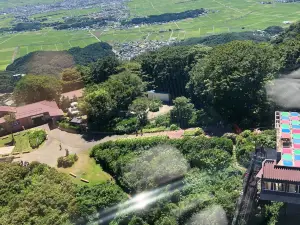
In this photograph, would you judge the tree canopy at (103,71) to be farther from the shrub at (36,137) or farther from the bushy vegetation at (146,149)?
the bushy vegetation at (146,149)

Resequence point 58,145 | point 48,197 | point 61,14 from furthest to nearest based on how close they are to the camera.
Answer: point 61,14, point 58,145, point 48,197

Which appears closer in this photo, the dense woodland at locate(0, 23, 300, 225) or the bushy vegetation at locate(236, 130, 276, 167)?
the dense woodland at locate(0, 23, 300, 225)

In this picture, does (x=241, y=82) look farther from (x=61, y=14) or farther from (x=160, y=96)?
(x=61, y=14)

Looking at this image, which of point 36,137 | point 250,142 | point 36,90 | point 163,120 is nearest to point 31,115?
point 36,137

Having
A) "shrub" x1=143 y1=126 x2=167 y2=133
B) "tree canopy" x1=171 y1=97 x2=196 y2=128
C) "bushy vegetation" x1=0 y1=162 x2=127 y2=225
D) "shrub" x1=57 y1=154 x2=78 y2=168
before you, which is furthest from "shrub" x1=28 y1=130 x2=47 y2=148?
"tree canopy" x1=171 y1=97 x2=196 y2=128

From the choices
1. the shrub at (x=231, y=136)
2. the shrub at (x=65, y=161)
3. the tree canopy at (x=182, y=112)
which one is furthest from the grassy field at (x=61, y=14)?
the shrub at (x=231, y=136)

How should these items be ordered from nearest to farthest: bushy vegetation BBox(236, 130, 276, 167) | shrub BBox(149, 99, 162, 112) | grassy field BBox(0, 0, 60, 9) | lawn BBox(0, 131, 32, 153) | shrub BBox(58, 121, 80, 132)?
bushy vegetation BBox(236, 130, 276, 167), lawn BBox(0, 131, 32, 153), shrub BBox(58, 121, 80, 132), shrub BBox(149, 99, 162, 112), grassy field BBox(0, 0, 60, 9)

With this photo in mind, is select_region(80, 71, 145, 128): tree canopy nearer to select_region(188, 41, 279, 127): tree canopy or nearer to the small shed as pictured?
the small shed
